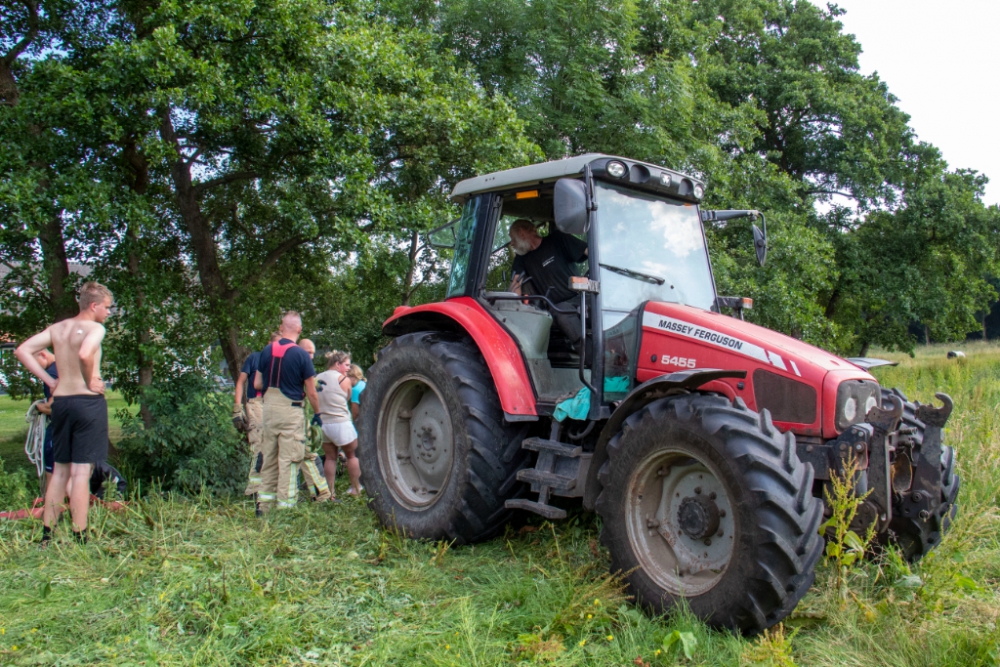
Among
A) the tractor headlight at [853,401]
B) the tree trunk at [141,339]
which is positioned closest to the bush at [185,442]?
the tree trunk at [141,339]

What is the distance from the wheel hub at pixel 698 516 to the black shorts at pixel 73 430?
3911 millimetres

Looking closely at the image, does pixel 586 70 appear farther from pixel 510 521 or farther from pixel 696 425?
pixel 696 425

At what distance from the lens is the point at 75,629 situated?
11.5ft

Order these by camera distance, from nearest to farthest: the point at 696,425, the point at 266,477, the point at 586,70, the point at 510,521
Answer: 1. the point at 696,425
2. the point at 510,521
3. the point at 266,477
4. the point at 586,70

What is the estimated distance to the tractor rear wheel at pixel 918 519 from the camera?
12.4 ft

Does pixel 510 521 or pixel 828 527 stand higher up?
pixel 828 527

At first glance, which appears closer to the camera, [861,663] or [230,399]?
[861,663]

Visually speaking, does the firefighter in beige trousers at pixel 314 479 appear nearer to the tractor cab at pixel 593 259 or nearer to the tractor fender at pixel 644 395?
the tractor cab at pixel 593 259

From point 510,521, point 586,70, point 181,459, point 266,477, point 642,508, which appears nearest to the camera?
point 642,508

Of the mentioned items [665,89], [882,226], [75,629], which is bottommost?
[75,629]

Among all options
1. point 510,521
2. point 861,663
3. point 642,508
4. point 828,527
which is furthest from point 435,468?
point 861,663

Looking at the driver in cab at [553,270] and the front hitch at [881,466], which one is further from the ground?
the driver in cab at [553,270]

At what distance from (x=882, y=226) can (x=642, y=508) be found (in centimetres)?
1813

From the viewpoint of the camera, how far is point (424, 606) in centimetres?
373
